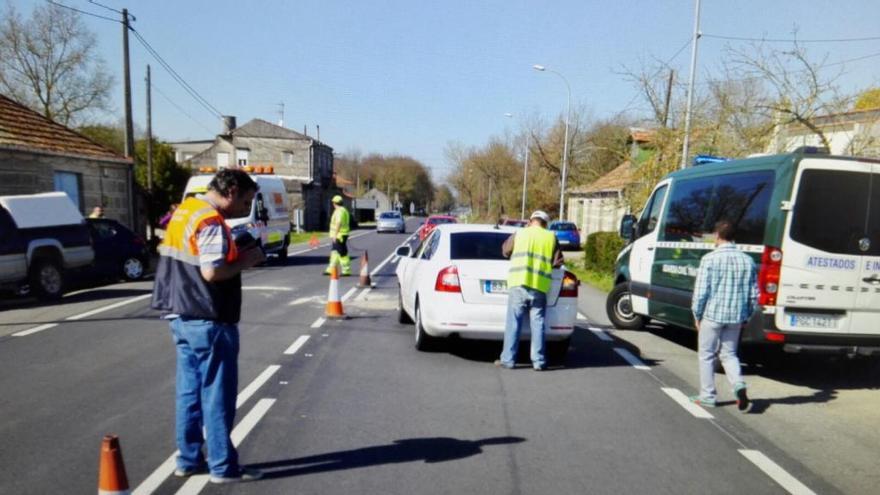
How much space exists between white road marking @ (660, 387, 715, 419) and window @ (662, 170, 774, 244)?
1.83m

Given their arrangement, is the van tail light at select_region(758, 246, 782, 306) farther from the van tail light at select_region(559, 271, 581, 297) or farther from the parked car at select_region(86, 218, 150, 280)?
the parked car at select_region(86, 218, 150, 280)

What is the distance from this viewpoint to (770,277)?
6.46 m

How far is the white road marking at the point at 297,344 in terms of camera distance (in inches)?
302

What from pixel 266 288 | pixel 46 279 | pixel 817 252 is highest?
pixel 817 252

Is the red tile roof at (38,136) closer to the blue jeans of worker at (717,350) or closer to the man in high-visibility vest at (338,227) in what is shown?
the man in high-visibility vest at (338,227)

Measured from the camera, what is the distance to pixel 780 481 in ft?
13.8

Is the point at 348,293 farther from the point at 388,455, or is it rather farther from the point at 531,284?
the point at 388,455

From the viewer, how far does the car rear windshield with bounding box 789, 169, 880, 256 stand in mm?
6398

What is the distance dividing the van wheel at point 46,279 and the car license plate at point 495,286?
882cm

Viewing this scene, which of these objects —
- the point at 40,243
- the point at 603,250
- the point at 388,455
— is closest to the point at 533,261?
the point at 388,455

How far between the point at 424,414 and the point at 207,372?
84.2 inches

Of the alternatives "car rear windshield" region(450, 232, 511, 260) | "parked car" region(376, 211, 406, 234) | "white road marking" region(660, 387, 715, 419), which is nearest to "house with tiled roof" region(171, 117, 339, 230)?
"parked car" region(376, 211, 406, 234)

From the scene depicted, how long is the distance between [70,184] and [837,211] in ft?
63.9

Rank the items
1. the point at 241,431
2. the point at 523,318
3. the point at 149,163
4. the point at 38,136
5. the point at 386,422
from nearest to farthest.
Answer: the point at 241,431
the point at 386,422
the point at 523,318
the point at 38,136
the point at 149,163
